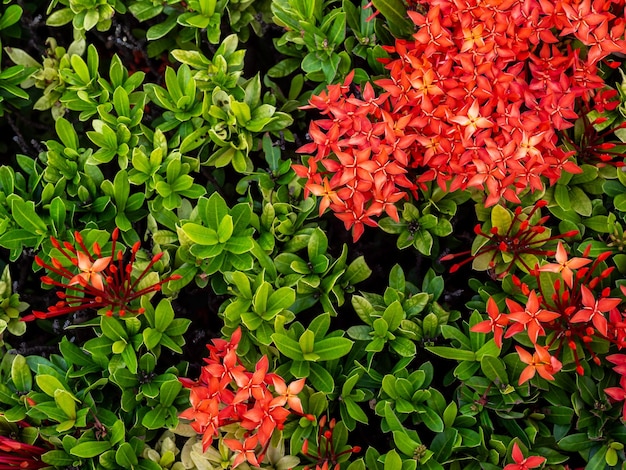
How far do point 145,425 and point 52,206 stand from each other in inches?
24.8

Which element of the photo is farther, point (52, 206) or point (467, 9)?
point (52, 206)

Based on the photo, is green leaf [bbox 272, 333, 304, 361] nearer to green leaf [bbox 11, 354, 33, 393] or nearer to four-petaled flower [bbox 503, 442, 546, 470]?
four-petaled flower [bbox 503, 442, 546, 470]

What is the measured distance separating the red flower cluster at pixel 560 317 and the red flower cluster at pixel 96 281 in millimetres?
827

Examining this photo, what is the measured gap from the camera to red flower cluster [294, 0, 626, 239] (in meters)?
1.60

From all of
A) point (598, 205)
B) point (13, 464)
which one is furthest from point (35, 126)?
point (598, 205)

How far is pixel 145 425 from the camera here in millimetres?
1646

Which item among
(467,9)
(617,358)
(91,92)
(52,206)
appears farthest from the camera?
(91,92)

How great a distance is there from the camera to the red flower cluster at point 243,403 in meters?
1.50

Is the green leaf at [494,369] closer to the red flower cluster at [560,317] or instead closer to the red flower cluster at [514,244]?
the red flower cluster at [560,317]

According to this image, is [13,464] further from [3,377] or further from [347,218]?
[347,218]

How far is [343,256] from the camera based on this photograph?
1.76 m

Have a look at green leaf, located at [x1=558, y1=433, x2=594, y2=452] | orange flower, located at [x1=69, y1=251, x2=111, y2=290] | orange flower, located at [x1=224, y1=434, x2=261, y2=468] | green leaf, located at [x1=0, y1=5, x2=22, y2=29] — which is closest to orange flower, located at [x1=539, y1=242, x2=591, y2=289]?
green leaf, located at [x1=558, y1=433, x2=594, y2=452]

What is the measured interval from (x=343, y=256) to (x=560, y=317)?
0.57 m

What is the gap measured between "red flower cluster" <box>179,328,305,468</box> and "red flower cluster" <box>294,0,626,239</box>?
17.3 inches
